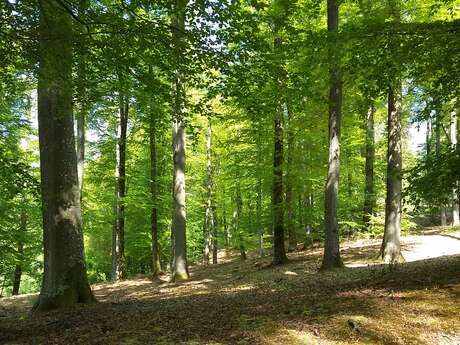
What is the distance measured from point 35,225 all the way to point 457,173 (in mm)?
25103

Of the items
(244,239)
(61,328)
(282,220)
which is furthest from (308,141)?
(61,328)

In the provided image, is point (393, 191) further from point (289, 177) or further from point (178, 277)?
point (178, 277)

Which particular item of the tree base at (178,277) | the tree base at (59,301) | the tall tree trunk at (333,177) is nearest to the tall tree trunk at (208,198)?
the tree base at (178,277)

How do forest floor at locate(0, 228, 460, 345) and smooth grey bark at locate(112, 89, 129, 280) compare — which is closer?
forest floor at locate(0, 228, 460, 345)

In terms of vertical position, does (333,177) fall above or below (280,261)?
above

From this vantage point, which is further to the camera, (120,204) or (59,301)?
(120,204)

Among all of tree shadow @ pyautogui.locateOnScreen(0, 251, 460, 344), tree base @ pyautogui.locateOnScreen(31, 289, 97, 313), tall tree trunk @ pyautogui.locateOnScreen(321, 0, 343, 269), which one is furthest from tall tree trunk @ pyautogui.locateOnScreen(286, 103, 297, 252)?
tree base @ pyautogui.locateOnScreen(31, 289, 97, 313)

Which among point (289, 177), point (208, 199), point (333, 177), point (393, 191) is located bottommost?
point (393, 191)

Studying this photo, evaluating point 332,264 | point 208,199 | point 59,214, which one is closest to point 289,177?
point 332,264

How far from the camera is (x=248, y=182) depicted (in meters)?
25.5

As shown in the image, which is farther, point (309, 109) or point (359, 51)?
point (309, 109)

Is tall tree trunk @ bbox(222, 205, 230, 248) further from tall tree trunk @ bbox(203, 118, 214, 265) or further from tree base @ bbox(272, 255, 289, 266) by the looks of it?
tree base @ bbox(272, 255, 289, 266)

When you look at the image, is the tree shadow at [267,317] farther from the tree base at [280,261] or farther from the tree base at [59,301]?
the tree base at [280,261]

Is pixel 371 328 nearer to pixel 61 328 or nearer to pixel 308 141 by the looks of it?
pixel 61 328
